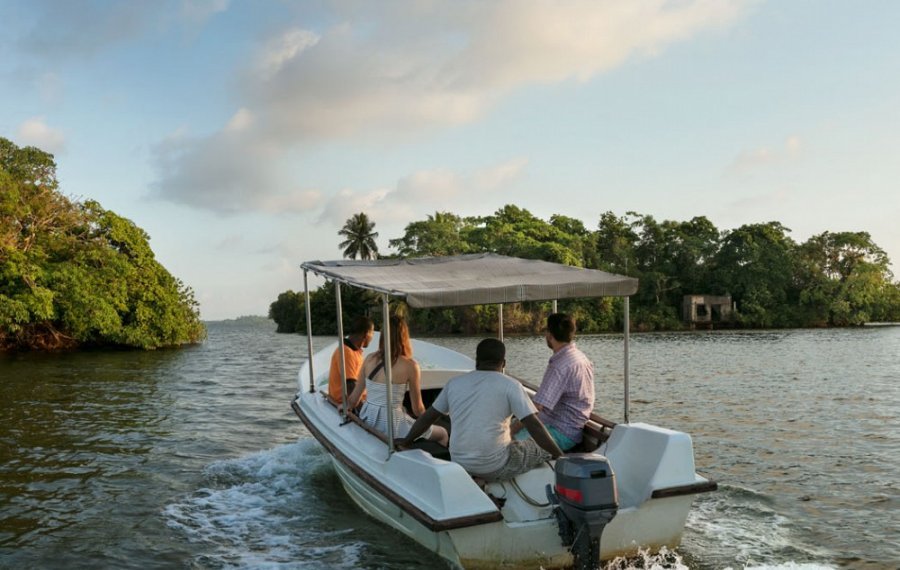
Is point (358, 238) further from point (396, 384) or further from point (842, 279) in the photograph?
point (396, 384)

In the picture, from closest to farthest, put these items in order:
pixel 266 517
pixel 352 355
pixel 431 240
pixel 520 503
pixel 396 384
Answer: pixel 520 503, pixel 396 384, pixel 266 517, pixel 352 355, pixel 431 240

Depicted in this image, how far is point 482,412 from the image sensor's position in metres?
4.91

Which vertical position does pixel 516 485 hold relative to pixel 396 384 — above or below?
below

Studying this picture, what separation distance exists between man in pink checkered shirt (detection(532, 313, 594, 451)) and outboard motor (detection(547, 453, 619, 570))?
3.25ft

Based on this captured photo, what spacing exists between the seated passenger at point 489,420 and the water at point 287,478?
92 centimetres

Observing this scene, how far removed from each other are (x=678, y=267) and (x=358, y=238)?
1293 inches

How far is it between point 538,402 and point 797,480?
490 centimetres

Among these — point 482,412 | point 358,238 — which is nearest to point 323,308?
point 358,238

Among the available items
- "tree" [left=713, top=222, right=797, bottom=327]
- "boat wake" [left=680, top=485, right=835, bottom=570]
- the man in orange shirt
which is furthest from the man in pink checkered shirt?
"tree" [left=713, top=222, right=797, bottom=327]

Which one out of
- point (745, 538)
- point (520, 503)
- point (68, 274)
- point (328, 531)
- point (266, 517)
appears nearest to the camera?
point (520, 503)

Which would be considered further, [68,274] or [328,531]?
[68,274]

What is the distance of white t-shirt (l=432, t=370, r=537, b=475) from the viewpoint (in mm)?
4812

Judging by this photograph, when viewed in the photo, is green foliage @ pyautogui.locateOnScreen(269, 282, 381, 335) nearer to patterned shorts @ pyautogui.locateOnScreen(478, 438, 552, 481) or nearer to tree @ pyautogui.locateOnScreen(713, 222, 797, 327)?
tree @ pyautogui.locateOnScreen(713, 222, 797, 327)

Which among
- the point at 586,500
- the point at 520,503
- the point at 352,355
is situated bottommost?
the point at 520,503
